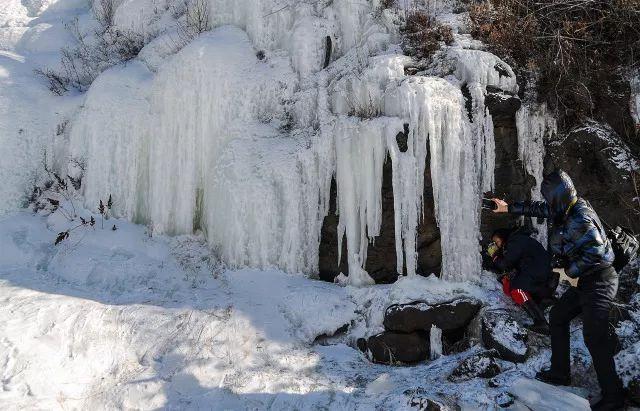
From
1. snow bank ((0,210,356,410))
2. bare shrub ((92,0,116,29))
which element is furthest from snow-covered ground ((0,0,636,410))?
bare shrub ((92,0,116,29))

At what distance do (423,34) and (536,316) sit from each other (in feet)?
12.6

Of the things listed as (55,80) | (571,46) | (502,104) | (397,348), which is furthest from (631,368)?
(55,80)

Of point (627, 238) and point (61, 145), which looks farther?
point (61, 145)

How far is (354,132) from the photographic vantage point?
222 inches

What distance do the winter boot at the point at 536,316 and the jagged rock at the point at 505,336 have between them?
145 mm

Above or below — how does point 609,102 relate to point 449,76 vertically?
below

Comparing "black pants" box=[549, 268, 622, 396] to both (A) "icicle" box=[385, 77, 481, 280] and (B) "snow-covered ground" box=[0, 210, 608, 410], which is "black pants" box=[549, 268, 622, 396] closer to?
(B) "snow-covered ground" box=[0, 210, 608, 410]

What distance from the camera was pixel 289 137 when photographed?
6.39 m

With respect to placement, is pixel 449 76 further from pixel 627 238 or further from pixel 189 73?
pixel 189 73

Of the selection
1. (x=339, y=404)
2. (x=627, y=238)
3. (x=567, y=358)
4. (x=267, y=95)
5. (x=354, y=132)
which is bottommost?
(x=339, y=404)

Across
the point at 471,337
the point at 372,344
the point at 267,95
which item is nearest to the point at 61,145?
the point at 267,95

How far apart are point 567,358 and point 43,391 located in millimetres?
4409

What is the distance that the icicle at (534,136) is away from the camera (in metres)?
5.64

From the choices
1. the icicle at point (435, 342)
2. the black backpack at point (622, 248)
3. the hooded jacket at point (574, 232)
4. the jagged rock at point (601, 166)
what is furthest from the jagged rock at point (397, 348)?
the jagged rock at point (601, 166)
